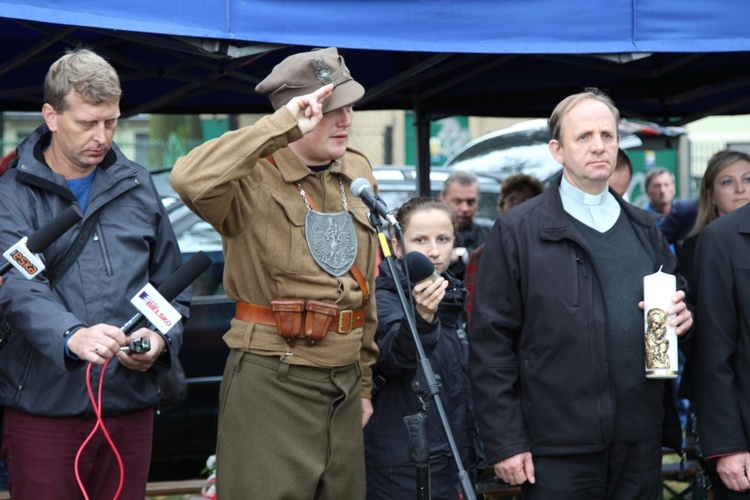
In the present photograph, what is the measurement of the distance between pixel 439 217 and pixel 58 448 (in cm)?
173

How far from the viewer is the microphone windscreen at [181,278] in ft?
10.1

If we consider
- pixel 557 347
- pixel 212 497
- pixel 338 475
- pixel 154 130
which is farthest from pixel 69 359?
pixel 154 130

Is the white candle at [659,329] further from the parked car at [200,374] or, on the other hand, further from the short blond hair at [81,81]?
the parked car at [200,374]

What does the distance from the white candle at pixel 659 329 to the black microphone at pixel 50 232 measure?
188cm

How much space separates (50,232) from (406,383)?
1576 mm

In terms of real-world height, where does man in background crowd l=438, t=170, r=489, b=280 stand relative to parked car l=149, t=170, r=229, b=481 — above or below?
above

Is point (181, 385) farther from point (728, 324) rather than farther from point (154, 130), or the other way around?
point (154, 130)

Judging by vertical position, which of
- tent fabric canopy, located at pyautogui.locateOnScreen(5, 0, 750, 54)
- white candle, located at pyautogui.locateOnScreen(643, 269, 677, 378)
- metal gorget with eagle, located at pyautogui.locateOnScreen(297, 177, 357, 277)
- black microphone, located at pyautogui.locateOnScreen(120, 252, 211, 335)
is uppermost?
tent fabric canopy, located at pyautogui.locateOnScreen(5, 0, 750, 54)

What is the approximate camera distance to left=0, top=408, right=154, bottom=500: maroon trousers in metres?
3.32

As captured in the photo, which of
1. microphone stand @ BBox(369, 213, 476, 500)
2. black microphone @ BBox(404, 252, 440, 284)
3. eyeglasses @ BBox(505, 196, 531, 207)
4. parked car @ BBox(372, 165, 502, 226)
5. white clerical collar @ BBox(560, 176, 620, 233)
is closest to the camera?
microphone stand @ BBox(369, 213, 476, 500)

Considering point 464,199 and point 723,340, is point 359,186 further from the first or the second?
point 464,199

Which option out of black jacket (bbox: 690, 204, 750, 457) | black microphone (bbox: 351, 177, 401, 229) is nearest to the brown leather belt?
black microphone (bbox: 351, 177, 401, 229)

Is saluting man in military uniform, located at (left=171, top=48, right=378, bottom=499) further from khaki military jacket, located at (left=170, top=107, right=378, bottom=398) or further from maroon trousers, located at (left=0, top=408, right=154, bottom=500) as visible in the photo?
maroon trousers, located at (left=0, top=408, right=154, bottom=500)

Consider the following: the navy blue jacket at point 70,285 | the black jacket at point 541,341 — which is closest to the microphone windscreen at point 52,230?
the navy blue jacket at point 70,285
